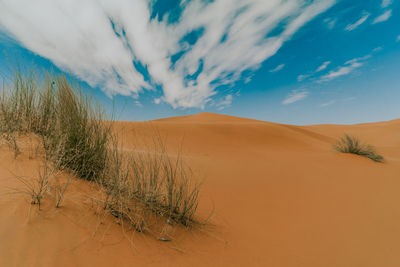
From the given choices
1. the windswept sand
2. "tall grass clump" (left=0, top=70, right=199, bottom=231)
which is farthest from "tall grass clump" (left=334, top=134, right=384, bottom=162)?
Result: "tall grass clump" (left=0, top=70, right=199, bottom=231)

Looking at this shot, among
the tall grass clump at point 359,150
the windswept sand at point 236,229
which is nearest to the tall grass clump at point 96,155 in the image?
the windswept sand at point 236,229

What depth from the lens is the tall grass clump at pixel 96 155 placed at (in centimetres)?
139

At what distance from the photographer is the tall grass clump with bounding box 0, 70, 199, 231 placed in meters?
1.39

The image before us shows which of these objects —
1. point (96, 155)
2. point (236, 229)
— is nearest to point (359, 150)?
point (236, 229)

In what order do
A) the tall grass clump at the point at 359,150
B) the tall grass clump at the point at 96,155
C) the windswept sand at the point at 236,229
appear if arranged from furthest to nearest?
1. the tall grass clump at the point at 359,150
2. the tall grass clump at the point at 96,155
3. the windswept sand at the point at 236,229

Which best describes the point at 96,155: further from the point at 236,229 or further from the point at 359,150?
the point at 359,150

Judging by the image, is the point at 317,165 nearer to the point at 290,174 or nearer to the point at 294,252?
the point at 290,174

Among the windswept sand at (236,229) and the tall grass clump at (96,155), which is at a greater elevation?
the tall grass clump at (96,155)

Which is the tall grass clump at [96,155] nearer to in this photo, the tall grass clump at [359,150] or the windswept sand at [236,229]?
the windswept sand at [236,229]

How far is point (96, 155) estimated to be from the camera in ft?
6.01

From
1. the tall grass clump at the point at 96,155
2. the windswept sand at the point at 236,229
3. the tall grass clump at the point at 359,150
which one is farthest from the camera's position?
the tall grass clump at the point at 359,150

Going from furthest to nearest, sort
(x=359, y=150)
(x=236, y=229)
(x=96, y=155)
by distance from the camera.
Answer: (x=359, y=150) → (x=96, y=155) → (x=236, y=229)

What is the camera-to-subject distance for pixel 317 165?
13.2 ft

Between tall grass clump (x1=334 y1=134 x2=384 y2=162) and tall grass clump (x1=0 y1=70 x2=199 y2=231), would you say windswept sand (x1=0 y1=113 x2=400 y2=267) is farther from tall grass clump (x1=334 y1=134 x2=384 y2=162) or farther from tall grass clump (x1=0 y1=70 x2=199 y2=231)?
tall grass clump (x1=334 y1=134 x2=384 y2=162)
